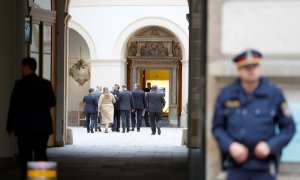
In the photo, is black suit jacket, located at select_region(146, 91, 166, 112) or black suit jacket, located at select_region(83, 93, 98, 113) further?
black suit jacket, located at select_region(83, 93, 98, 113)

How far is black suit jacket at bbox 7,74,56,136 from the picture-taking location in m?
8.56

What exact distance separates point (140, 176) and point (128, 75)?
2235 cm

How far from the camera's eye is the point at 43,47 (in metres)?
16.9

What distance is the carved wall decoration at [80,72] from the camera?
32.7 meters

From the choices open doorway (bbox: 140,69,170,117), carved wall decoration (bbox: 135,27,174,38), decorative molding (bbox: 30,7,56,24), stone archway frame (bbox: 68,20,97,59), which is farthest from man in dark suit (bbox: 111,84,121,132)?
open doorway (bbox: 140,69,170,117)

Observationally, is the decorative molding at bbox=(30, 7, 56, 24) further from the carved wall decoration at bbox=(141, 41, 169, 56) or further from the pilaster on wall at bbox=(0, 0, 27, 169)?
the carved wall decoration at bbox=(141, 41, 169, 56)

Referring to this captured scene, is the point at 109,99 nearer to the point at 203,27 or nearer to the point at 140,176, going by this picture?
the point at 140,176

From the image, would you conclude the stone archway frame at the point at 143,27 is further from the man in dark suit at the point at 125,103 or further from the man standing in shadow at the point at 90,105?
the man standing in shadow at the point at 90,105

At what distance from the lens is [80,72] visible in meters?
32.8

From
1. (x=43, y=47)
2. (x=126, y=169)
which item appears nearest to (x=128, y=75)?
(x=43, y=47)

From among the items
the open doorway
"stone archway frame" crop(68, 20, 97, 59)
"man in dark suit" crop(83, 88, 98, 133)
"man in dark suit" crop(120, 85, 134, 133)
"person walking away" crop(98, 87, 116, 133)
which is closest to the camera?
"man in dark suit" crop(83, 88, 98, 133)

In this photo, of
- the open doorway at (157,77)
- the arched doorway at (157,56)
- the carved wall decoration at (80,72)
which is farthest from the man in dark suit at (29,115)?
the open doorway at (157,77)

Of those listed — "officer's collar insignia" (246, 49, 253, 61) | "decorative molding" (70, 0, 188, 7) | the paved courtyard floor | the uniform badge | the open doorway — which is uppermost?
"decorative molding" (70, 0, 188, 7)

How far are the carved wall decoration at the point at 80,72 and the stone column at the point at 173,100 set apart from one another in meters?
3.74
